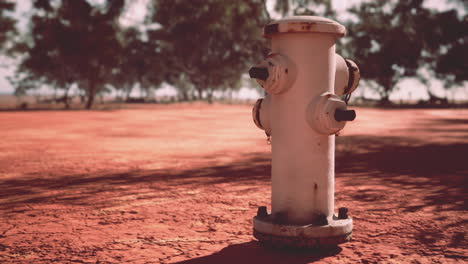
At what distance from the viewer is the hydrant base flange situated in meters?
3.37

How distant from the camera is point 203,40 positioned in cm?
6394

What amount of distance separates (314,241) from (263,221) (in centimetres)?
40

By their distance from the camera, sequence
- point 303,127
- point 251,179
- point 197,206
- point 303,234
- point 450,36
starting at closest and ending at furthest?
point 303,234, point 303,127, point 197,206, point 251,179, point 450,36

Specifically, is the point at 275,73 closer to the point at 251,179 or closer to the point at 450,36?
the point at 251,179

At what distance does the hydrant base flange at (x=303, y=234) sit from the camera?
3.37 meters

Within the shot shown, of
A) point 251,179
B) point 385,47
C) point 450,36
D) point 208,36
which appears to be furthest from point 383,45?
point 251,179

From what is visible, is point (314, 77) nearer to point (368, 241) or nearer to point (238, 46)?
point (368, 241)

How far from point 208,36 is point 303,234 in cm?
6170

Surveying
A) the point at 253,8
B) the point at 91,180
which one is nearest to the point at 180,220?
the point at 91,180

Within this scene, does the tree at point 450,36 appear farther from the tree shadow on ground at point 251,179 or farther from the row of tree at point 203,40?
the tree shadow on ground at point 251,179

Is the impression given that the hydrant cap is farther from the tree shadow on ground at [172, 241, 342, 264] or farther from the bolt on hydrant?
the tree shadow on ground at [172, 241, 342, 264]

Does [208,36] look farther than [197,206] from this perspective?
Yes

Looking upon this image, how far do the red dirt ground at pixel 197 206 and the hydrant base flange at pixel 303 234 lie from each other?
10cm

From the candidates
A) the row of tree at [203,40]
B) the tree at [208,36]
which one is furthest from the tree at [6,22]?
the tree at [208,36]
